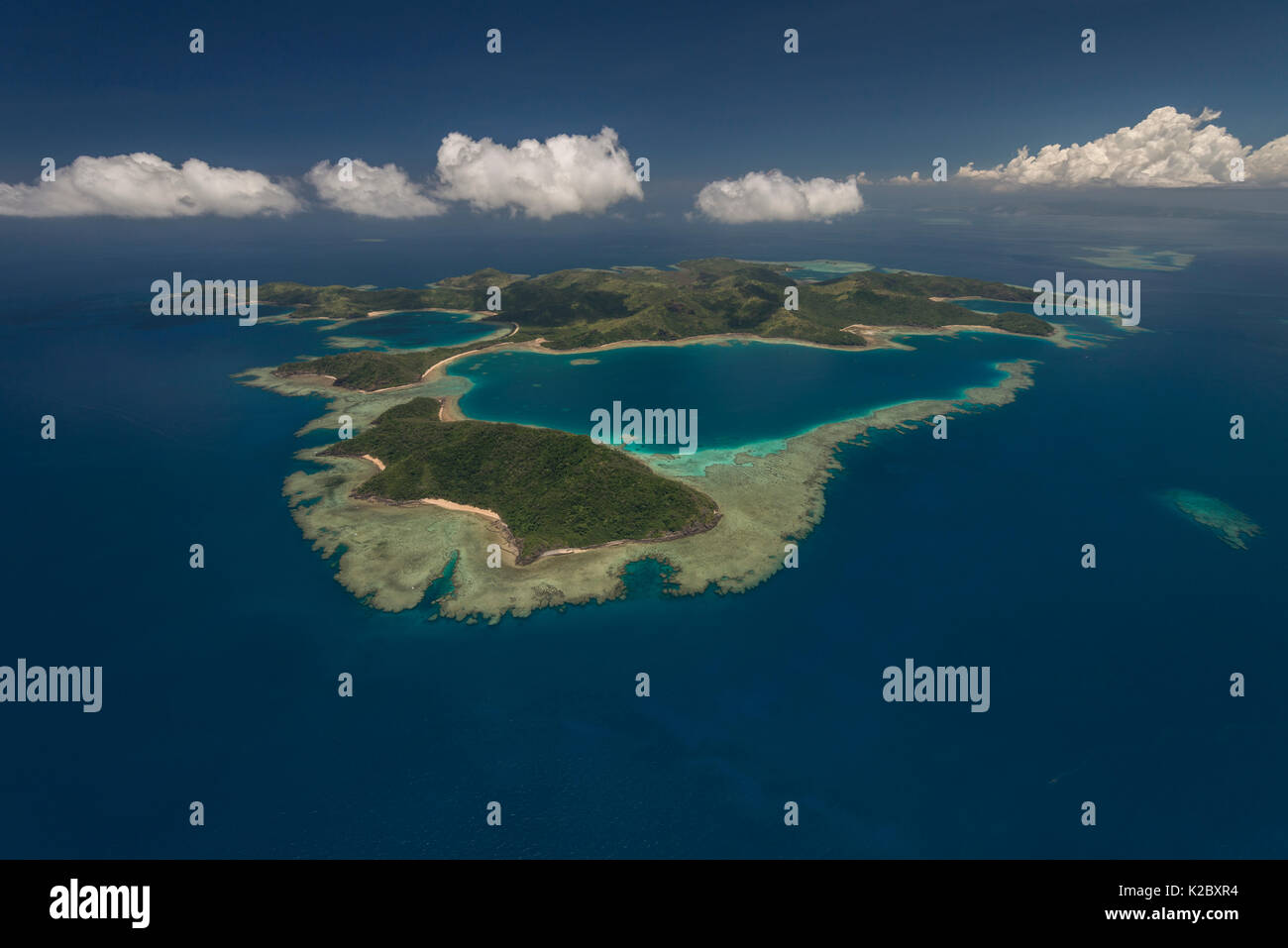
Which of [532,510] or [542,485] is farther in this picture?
[542,485]

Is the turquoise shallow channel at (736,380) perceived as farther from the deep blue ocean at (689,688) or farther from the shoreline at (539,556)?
the deep blue ocean at (689,688)

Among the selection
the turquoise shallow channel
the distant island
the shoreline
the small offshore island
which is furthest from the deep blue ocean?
the turquoise shallow channel

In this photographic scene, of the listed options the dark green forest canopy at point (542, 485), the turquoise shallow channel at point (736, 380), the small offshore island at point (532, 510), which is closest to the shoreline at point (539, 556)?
the small offshore island at point (532, 510)

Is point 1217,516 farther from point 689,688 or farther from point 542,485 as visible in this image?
point 542,485

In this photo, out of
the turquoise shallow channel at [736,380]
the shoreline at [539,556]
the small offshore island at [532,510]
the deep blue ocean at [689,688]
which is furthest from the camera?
the turquoise shallow channel at [736,380]

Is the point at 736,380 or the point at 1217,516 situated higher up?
the point at 736,380

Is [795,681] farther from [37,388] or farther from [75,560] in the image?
[37,388]

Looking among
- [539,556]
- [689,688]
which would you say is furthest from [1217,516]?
[539,556]

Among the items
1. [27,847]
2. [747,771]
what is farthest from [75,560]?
[747,771]
